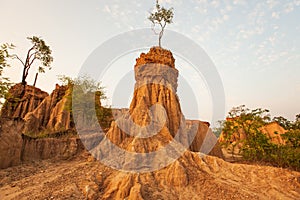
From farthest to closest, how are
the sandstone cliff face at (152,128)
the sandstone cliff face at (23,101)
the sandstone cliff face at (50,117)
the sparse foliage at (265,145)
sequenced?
the sandstone cliff face at (23,101) < the sandstone cliff face at (50,117) < the sparse foliage at (265,145) < the sandstone cliff face at (152,128)

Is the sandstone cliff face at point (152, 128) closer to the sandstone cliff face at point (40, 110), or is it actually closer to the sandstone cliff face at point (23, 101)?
the sandstone cliff face at point (40, 110)

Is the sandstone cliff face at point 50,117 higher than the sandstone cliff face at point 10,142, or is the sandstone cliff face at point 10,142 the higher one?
the sandstone cliff face at point 50,117

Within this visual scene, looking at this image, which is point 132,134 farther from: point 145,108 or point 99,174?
point 99,174

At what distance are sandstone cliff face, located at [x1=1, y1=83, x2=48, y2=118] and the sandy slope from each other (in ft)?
60.7

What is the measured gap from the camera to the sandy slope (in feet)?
23.6

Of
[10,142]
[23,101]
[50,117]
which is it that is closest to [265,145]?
[10,142]

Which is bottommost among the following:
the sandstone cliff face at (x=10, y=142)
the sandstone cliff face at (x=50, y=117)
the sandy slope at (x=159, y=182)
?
the sandy slope at (x=159, y=182)

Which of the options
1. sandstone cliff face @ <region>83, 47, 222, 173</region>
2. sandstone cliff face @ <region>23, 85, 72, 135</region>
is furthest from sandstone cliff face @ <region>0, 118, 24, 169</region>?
sandstone cliff face @ <region>23, 85, 72, 135</region>

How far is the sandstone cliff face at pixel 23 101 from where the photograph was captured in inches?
981

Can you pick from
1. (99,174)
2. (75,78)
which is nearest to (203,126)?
(99,174)

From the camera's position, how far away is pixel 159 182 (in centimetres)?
869

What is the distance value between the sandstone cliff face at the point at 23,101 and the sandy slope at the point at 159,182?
18.5m

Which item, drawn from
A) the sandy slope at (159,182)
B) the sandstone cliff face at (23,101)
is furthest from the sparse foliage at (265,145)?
the sandstone cliff face at (23,101)

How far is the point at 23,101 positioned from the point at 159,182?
87.2 ft
